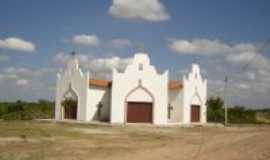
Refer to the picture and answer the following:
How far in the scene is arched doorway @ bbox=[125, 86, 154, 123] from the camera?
135 ft

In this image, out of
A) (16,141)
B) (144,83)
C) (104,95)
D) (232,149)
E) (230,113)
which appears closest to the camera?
(232,149)

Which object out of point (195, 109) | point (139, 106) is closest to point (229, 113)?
point (195, 109)

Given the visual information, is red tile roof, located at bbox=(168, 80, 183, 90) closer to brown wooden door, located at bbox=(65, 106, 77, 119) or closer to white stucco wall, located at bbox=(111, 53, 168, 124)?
white stucco wall, located at bbox=(111, 53, 168, 124)

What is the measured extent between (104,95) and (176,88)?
8.88m

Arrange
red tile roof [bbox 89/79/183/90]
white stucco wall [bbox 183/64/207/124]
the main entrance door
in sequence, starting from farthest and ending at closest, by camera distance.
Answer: white stucco wall [bbox 183/64/207/124] < the main entrance door < red tile roof [bbox 89/79/183/90]

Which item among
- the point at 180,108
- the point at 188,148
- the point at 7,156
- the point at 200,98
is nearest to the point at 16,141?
A: the point at 7,156

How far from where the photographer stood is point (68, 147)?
1862 centimetres

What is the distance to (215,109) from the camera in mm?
51438

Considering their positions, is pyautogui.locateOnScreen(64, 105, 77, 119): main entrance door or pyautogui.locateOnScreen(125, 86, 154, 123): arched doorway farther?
pyautogui.locateOnScreen(64, 105, 77, 119): main entrance door

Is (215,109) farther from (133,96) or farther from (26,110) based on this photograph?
(26,110)

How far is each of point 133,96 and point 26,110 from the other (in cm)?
2206

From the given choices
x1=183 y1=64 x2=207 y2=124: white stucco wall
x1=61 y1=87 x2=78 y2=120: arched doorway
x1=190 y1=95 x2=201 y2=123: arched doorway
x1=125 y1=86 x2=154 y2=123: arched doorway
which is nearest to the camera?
x1=125 y1=86 x2=154 y2=123: arched doorway

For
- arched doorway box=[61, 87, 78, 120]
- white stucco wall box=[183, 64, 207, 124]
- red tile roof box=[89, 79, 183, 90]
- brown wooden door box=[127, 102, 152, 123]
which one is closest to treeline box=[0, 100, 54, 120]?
arched doorway box=[61, 87, 78, 120]

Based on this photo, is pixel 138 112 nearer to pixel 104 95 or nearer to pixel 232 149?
pixel 104 95
